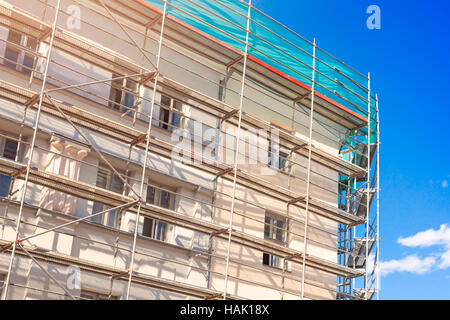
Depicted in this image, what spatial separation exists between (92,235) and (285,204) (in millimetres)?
6513

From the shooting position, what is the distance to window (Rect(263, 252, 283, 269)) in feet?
60.2

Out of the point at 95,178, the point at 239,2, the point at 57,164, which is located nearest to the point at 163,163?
the point at 95,178

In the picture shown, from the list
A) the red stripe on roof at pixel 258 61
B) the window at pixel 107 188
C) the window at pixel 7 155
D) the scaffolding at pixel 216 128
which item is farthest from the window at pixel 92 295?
the red stripe on roof at pixel 258 61

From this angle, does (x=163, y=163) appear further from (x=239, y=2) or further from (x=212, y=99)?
(x=239, y=2)

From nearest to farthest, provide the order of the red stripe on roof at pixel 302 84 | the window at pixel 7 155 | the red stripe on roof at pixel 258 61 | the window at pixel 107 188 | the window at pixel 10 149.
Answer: the window at pixel 7 155
the window at pixel 10 149
the window at pixel 107 188
the red stripe on roof at pixel 258 61
the red stripe on roof at pixel 302 84

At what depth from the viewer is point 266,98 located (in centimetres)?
1997

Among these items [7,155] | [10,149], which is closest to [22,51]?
[10,149]

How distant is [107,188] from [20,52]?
12.6ft

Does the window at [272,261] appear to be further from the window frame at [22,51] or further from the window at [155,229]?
the window frame at [22,51]

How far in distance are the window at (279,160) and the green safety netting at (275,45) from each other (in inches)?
98.3

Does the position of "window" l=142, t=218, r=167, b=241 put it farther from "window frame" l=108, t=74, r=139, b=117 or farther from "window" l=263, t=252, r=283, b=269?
"window" l=263, t=252, r=283, b=269

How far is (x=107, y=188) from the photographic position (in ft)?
51.6

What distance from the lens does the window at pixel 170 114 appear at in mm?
17188

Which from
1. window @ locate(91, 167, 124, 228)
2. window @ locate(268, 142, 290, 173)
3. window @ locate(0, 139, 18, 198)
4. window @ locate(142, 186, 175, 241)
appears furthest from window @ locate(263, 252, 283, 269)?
window @ locate(0, 139, 18, 198)
